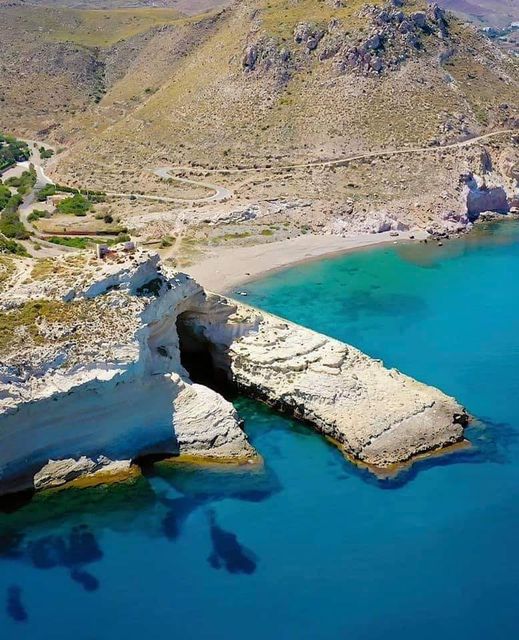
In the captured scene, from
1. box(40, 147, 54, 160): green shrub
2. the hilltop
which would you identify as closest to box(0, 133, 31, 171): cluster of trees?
box(40, 147, 54, 160): green shrub

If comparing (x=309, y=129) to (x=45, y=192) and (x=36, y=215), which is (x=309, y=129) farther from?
(x=36, y=215)

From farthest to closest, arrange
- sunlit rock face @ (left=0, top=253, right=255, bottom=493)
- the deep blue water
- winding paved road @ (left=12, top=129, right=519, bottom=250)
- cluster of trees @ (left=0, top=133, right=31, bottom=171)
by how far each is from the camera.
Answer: cluster of trees @ (left=0, top=133, right=31, bottom=171), winding paved road @ (left=12, top=129, right=519, bottom=250), sunlit rock face @ (left=0, top=253, right=255, bottom=493), the deep blue water

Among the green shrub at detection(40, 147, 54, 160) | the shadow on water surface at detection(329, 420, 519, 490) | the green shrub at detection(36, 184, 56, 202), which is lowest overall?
the shadow on water surface at detection(329, 420, 519, 490)

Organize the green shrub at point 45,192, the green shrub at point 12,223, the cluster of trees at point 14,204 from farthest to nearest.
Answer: the green shrub at point 45,192 < the cluster of trees at point 14,204 < the green shrub at point 12,223

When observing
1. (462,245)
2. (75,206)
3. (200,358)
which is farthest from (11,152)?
(200,358)

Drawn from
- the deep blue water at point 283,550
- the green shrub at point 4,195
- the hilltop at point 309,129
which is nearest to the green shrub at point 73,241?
the hilltop at point 309,129

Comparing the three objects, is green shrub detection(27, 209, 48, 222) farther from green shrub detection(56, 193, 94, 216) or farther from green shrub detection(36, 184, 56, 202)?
Result: green shrub detection(36, 184, 56, 202)

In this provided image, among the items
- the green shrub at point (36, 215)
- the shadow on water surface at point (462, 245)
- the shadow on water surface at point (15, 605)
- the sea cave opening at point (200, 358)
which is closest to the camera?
the shadow on water surface at point (15, 605)

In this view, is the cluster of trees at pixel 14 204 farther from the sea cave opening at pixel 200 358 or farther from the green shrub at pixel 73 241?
the sea cave opening at pixel 200 358
